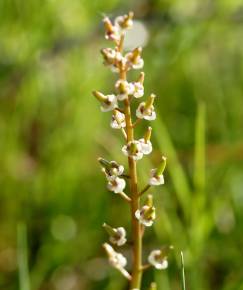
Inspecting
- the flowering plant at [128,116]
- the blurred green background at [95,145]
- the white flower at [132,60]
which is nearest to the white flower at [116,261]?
the flowering plant at [128,116]

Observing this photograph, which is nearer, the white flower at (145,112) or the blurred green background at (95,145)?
the white flower at (145,112)

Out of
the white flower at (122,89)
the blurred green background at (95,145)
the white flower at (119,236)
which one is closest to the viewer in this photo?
the white flower at (122,89)

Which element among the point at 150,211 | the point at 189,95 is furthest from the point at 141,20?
the point at 150,211

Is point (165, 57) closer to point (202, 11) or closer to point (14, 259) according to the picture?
point (202, 11)

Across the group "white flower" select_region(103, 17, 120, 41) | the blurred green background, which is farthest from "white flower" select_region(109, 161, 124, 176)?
the blurred green background

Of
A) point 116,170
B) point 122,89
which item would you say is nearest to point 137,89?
point 122,89

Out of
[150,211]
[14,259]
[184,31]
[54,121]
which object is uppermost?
[150,211]

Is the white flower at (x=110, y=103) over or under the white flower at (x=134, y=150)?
over

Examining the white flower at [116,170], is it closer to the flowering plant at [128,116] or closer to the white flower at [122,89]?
the flowering plant at [128,116]

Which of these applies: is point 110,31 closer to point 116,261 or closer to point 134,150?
point 134,150
